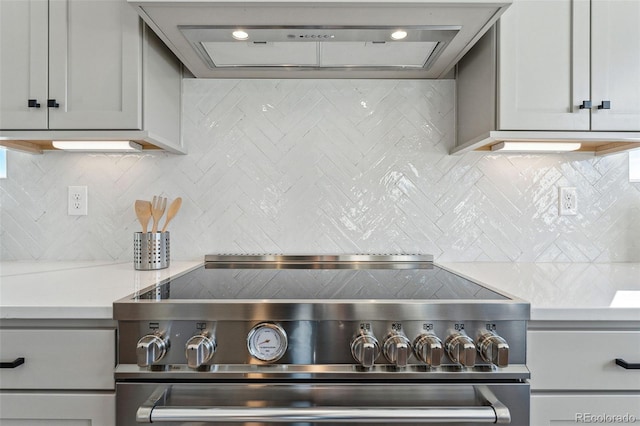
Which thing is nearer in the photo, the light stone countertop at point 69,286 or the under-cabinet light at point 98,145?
the light stone countertop at point 69,286

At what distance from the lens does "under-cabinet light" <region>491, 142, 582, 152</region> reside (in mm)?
1448

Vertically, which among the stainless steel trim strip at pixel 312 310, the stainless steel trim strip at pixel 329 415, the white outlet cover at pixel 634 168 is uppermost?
the white outlet cover at pixel 634 168

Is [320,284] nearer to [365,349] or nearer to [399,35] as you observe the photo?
[365,349]

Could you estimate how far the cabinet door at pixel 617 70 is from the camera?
129 cm

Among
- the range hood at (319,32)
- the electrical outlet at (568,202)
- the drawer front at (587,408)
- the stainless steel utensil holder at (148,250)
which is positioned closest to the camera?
the drawer front at (587,408)

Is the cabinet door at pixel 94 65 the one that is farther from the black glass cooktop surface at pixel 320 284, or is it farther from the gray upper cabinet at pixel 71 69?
the black glass cooktop surface at pixel 320 284

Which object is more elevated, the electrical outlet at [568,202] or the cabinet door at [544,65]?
the cabinet door at [544,65]

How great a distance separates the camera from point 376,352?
0.87 meters

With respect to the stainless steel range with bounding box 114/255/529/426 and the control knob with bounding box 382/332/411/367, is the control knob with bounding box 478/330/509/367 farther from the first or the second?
the control knob with bounding box 382/332/411/367

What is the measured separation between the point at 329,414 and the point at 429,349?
273 mm

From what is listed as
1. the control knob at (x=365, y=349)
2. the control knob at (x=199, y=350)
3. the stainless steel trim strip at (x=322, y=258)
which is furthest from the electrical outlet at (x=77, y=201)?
the control knob at (x=365, y=349)

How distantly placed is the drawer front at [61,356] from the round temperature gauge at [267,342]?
1.14ft

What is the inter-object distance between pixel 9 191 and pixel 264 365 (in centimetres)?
146

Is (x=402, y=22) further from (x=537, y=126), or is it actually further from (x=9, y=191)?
(x=9, y=191)
